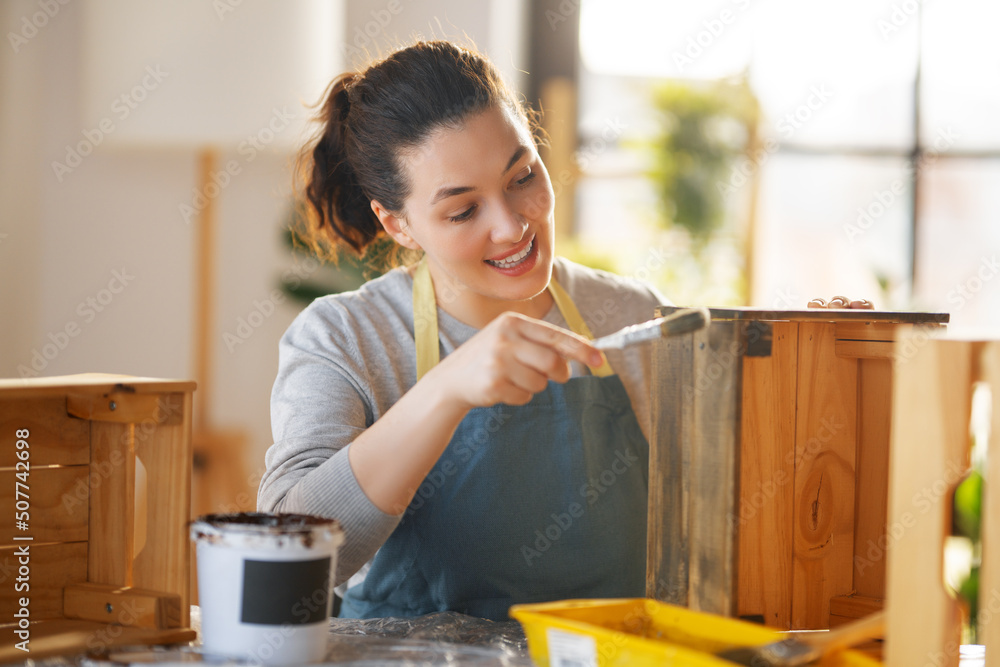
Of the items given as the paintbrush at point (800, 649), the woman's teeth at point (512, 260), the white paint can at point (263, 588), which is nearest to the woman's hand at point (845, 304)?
the woman's teeth at point (512, 260)

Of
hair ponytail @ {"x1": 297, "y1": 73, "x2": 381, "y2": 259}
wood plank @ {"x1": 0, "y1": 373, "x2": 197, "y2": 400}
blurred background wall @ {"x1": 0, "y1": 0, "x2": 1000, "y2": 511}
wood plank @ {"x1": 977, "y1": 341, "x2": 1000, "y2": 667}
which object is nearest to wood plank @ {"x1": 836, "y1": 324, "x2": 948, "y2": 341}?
wood plank @ {"x1": 977, "y1": 341, "x2": 1000, "y2": 667}

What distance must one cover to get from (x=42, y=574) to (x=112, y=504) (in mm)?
100

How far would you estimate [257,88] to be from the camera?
7.98ft

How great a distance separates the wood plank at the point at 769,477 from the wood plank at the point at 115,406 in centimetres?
64

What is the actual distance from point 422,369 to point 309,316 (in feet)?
0.64

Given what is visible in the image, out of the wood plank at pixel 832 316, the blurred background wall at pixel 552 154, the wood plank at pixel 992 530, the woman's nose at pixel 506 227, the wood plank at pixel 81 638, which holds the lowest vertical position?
the wood plank at pixel 81 638

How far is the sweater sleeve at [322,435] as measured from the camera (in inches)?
42.2

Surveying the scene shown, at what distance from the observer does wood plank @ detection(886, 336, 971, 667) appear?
0.73 meters

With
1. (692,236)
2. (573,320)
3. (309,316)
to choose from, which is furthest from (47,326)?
(692,236)

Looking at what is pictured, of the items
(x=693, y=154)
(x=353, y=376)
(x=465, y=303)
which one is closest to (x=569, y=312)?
(x=465, y=303)

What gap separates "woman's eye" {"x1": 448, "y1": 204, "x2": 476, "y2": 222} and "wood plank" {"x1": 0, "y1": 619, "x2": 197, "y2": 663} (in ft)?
2.07

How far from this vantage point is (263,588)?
78cm

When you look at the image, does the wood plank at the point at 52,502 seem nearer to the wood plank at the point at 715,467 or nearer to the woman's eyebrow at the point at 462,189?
the woman's eyebrow at the point at 462,189

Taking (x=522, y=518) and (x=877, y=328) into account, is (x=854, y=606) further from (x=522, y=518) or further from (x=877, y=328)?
(x=522, y=518)
